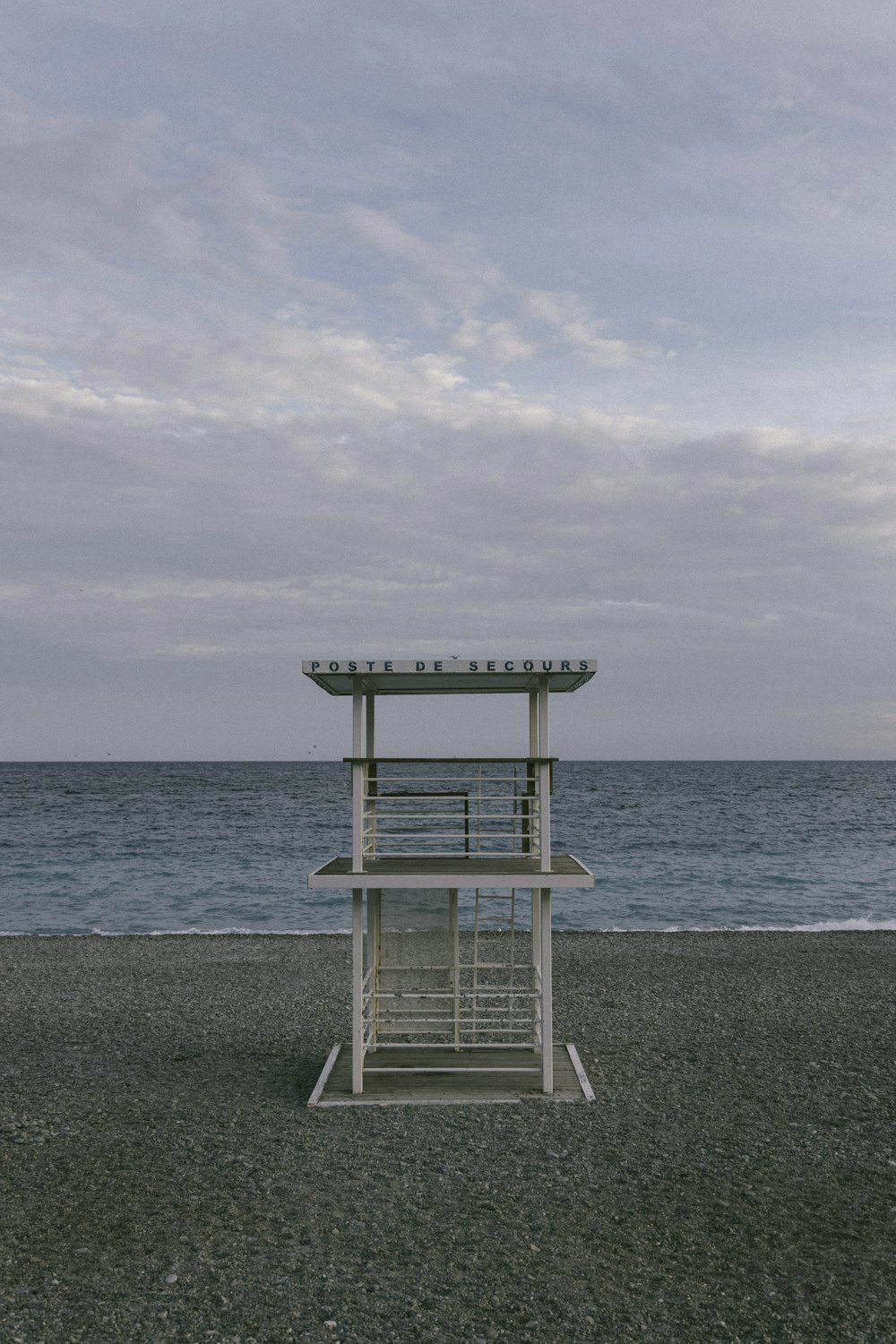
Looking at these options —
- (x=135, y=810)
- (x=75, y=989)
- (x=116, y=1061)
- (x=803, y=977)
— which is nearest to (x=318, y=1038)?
(x=116, y=1061)

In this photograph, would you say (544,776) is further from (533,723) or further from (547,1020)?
(547,1020)

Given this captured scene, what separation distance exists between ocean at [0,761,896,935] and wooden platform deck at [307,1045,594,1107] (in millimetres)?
12687

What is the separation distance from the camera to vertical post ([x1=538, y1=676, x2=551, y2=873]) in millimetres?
9497

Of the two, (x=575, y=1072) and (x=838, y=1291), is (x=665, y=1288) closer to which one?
(x=838, y=1291)

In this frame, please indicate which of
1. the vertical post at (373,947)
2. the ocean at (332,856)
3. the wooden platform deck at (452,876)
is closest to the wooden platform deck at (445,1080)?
the vertical post at (373,947)

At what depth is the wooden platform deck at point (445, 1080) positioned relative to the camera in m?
9.53

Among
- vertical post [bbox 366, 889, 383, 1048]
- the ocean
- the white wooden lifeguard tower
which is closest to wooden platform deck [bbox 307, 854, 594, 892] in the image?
the white wooden lifeguard tower

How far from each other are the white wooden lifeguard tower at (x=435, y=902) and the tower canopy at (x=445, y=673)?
0.01 meters

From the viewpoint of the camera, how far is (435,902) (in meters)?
10.9

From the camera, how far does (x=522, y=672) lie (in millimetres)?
9352

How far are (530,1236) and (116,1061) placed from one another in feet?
20.5

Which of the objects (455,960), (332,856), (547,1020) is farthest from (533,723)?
(332,856)

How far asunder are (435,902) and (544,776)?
2179mm

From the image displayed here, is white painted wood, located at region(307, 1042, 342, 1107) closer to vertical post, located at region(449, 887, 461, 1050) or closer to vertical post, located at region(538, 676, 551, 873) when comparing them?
vertical post, located at region(449, 887, 461, 1050)
